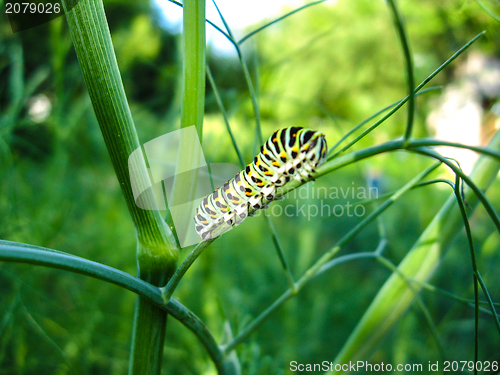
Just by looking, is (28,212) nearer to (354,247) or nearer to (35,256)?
(35,256)

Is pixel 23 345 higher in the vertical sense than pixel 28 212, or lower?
lower

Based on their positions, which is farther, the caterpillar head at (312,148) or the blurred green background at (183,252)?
the blurred green background at (183,252)

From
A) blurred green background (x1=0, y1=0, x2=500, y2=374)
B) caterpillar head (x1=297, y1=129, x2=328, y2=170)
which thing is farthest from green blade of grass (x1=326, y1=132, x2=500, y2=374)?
caterpillar head (x1=297, y1=129, x2=328, y2=170)

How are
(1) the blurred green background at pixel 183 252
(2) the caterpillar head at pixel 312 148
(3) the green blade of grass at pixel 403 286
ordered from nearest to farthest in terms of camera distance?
(2) the caterpillar head at pixel 312 148
(3) the green blade of grass at pixel 403 286
(1) the blurred green background at pixel 183 252

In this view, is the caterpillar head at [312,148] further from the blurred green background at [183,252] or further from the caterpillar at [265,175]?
the blurred green background at [183,252]

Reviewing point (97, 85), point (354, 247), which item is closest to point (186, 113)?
point (97, 85)

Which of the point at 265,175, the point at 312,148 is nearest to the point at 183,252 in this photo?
the point at 265,175

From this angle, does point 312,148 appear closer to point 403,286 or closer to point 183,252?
point 403,286

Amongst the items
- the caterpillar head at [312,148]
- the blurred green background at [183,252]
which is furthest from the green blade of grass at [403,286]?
the caterpillar head at [312,148]

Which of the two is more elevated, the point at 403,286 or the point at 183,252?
the point at 183,252
